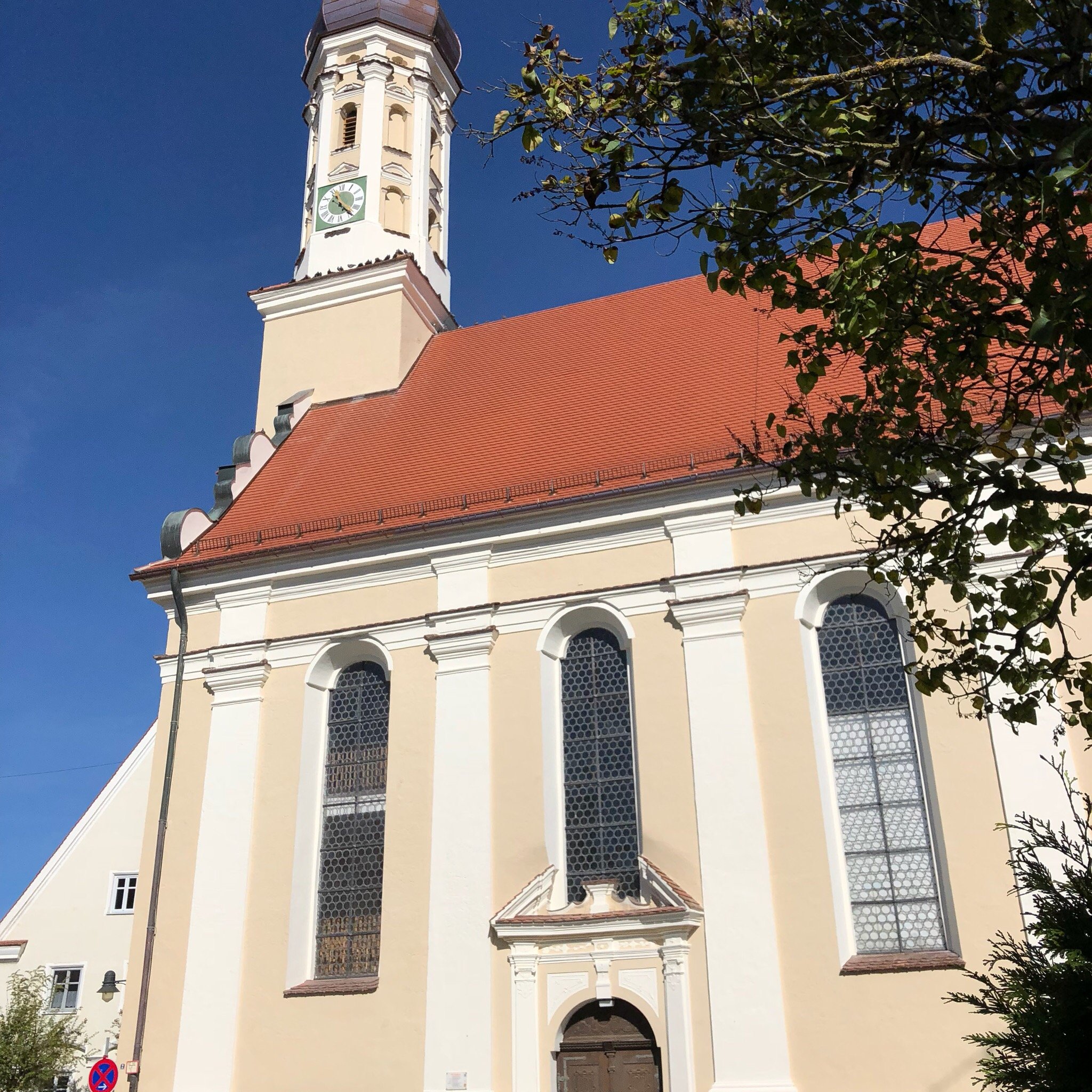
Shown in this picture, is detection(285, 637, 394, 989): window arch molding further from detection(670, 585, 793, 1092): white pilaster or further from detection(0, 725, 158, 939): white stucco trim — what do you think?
detection(0, 725, 158, 939): white stucco trim

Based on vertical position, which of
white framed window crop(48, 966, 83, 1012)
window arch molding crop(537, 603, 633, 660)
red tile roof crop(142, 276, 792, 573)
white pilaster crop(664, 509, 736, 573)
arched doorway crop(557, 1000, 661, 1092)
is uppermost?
red tile roof crop(142, 276, 792, 573)

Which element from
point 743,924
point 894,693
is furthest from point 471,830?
point 894,693

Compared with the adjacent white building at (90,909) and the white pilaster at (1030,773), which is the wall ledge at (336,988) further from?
the adjacent white building at (90,909)

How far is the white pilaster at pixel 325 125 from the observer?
21984mm

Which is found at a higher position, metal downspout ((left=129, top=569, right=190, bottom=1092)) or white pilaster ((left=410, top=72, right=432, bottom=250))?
white pilaster ((left=410, top=72, right=432, bottom=250))

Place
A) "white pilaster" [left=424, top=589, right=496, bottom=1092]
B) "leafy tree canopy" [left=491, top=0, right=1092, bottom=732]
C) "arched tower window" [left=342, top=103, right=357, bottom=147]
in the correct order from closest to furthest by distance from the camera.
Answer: "leafy tree canopy" [left=491, top=0, right=1092, bottom=732]
"white pilaster" [left=424, top=589, right=496, bottom=1092]
"arched tower window" [left=342, top=103, right=357, bottom=147]

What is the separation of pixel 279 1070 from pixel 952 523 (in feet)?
33.3

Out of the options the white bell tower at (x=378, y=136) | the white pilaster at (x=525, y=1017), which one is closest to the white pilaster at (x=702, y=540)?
the white pilaster at (x=525, y=1017)

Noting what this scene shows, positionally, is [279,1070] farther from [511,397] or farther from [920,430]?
[920,430]

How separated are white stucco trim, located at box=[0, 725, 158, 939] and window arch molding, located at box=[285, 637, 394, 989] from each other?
7.23 meters

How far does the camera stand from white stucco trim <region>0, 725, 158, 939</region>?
20766mm

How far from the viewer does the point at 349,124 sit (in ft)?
73.6

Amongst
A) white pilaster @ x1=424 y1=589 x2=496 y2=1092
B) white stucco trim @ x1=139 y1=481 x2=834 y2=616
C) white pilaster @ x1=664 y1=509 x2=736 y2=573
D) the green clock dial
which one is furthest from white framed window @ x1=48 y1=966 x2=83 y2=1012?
white pilaster @ x1=664 y1=509 x2=736 y2=573

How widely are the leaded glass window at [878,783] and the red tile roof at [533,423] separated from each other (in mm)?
2526
